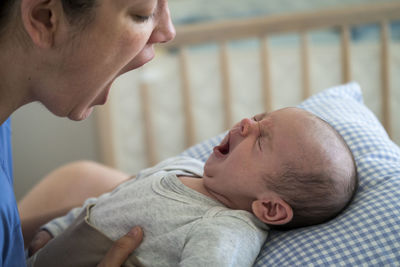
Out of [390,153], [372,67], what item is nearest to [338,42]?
[372,67]

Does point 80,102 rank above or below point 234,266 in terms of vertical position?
above

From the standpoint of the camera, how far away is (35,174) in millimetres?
2607

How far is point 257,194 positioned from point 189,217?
16cm

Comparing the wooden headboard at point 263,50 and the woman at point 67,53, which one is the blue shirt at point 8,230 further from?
the wooden headboard at point 263,50

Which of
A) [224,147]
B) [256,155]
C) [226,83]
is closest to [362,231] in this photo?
[256,155]

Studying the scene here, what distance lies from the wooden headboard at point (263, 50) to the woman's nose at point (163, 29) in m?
0.98

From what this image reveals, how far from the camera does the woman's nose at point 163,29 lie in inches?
39.5

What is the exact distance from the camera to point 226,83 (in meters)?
2.06

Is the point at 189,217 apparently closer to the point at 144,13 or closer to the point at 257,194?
the point at 257,194

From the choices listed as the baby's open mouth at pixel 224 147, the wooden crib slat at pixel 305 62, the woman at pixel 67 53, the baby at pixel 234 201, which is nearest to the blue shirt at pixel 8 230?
the woman at pixel 67 53

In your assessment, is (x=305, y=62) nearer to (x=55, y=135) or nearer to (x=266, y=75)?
(x=266, y=75)

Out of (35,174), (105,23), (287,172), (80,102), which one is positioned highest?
(105,23)

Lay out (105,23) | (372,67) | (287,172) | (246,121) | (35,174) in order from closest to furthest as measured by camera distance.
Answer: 1. (105,23)
2. (287,172)
3. (246,121)
4. (372,67)
5. (35,174)

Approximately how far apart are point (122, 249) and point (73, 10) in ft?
1.61
